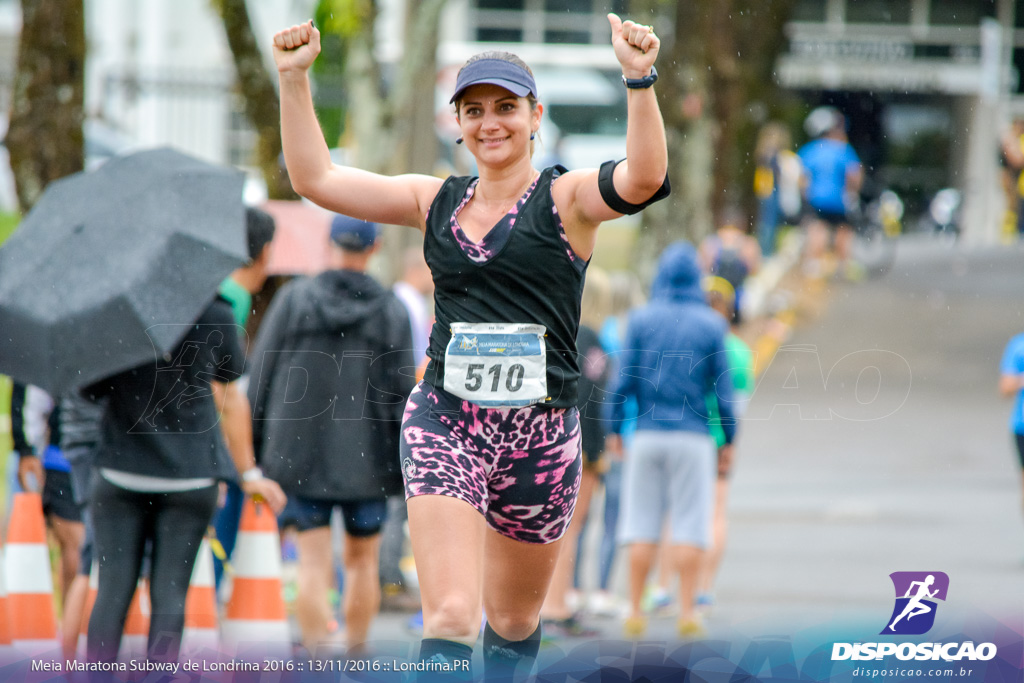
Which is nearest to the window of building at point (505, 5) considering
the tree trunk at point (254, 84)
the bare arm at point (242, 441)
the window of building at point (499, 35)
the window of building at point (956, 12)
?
the window of building at point (499, 35)

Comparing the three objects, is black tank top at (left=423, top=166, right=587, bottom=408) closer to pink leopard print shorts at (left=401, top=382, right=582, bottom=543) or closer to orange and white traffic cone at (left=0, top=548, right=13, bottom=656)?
pink leopard print shorts at (left=401, top=382, right=582, bottom=543)

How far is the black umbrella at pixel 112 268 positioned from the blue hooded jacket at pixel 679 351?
8.22 ft

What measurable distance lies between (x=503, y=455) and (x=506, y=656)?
0.64m

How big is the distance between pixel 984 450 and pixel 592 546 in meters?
5.39

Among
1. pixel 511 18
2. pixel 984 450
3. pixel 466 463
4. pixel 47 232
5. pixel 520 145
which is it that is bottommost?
pixel 984 450

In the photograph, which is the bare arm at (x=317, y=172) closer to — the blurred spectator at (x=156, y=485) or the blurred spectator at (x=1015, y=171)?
the blurred spectator at (x=156, y=485)

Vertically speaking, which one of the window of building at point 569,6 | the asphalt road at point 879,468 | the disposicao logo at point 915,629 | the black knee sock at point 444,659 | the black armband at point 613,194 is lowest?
the asphalt road at point 879,468

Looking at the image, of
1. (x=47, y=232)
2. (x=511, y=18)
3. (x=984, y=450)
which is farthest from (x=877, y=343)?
(x=511, y=18)

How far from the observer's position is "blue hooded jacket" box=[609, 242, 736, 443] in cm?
686

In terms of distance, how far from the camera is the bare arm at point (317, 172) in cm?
390

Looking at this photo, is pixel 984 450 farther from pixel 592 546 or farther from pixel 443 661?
pixel 443 661

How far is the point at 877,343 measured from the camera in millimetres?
17500

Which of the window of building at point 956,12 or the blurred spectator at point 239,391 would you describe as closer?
the blurred spectator at point 239,391

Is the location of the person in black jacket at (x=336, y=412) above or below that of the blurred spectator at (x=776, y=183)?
below
